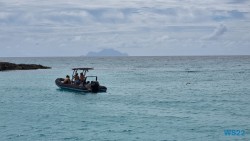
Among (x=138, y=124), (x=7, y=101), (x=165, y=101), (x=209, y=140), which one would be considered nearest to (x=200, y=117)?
(x=138, y=124)

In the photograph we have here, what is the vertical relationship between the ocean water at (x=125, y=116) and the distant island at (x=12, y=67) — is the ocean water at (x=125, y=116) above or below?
below

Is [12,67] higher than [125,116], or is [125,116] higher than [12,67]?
[12,67]

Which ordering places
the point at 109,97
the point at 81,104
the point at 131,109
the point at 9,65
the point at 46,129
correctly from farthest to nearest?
1. the point at 9,65
2. the point at 109,97
3. the point at 81,104
4. the point at 131,109
5. the point at 46,129

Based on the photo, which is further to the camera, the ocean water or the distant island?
the distant island

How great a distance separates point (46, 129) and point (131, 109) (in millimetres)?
9479

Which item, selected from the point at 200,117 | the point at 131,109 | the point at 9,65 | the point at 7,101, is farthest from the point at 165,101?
the point at 9,65

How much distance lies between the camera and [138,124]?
2656cm

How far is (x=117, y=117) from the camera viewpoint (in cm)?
2933

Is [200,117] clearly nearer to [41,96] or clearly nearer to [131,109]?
[131,109]

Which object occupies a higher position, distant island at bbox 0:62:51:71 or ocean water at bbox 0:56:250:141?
distant island at bbox 0:62:51:71

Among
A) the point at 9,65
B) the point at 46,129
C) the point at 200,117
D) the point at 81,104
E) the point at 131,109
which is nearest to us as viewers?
the point at 46,129

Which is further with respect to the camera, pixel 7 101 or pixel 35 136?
pixel 7 101

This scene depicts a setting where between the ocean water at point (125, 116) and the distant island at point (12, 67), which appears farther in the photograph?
the distant island at point (12, 67)

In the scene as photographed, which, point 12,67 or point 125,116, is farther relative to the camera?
point 12,67
